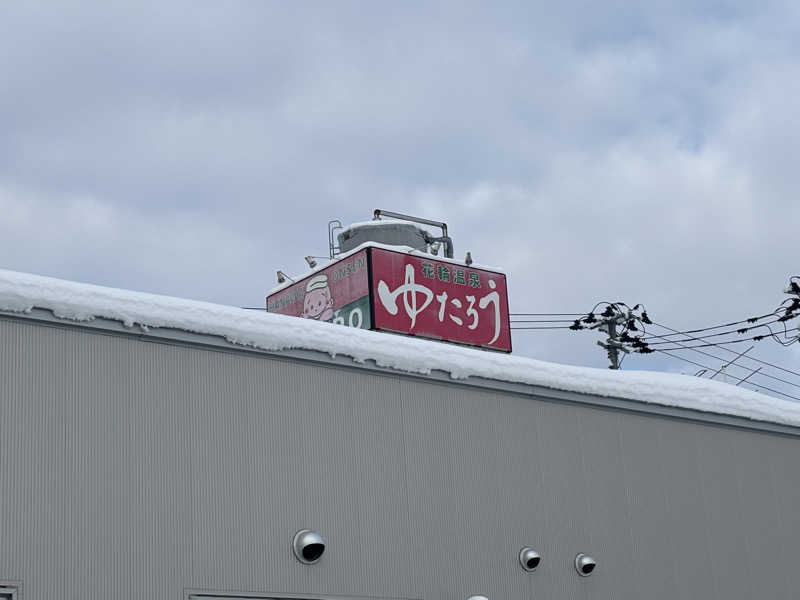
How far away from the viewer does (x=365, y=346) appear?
48.4ft

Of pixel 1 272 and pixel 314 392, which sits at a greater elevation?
pixel 1 272

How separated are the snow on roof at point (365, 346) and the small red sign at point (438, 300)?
10450mm

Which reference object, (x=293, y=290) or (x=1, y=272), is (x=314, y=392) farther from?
(x=293, y=290)

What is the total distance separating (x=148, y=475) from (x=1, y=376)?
1.77m

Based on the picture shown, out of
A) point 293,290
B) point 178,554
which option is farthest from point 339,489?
point 293,290

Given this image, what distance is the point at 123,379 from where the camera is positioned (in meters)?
12.7

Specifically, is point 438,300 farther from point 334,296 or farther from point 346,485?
point 346,485

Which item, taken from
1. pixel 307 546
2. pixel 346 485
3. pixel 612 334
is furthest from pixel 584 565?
pixel 612 334

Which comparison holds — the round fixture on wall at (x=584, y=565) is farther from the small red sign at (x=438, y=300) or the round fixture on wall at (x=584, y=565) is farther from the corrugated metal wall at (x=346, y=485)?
the small red sign at (x=438, y=300)

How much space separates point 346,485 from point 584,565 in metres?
3.65

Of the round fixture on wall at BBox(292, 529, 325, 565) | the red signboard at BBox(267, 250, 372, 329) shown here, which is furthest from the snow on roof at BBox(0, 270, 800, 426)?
the red signboard at BBox(267, 250, 372, 329)

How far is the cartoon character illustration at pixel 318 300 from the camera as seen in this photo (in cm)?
2987

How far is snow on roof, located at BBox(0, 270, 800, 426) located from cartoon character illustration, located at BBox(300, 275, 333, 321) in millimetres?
12627

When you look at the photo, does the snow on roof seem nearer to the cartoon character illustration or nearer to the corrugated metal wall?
the corrugated metal wall
